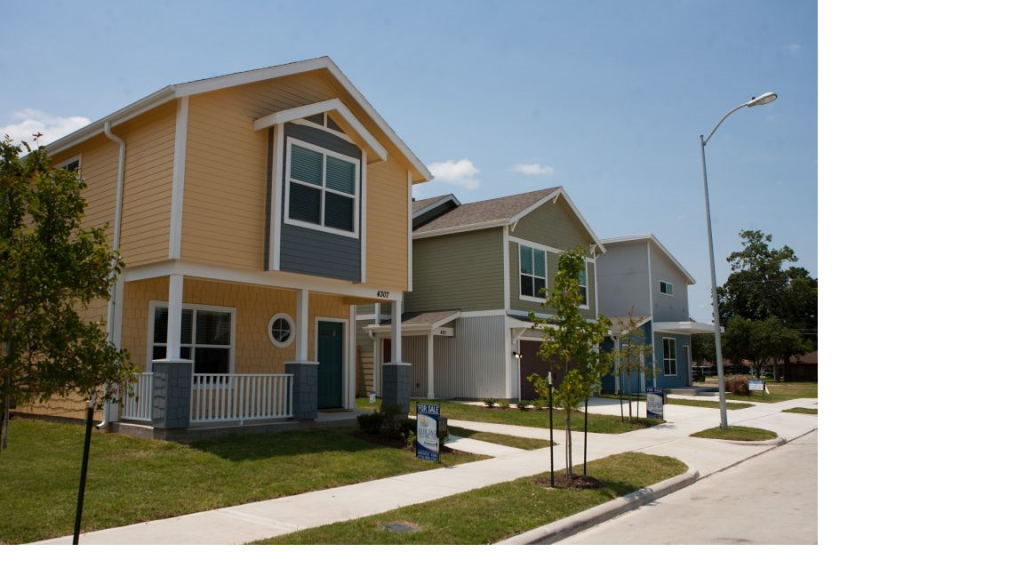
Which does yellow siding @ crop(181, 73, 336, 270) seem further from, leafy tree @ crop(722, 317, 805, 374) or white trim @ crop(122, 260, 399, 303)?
leafy tree @ crop(722, 317, 805, 374)

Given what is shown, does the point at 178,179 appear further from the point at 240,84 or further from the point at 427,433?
the point at 427,433

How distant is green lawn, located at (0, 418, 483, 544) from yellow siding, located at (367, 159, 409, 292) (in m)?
3.76

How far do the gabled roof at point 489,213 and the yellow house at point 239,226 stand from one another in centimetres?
714

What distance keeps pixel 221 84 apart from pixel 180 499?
7.38 meters

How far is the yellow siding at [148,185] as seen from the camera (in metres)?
12.1

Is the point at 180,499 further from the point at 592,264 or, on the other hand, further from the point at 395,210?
the point at 592,264

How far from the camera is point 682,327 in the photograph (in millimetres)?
32531

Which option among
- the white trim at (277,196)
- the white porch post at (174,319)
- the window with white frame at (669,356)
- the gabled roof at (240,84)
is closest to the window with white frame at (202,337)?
the white porch post at (174,319)

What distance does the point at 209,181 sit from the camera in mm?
12438

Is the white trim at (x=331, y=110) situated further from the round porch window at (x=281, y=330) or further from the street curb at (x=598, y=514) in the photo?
the street curb at (x=598, y=514)

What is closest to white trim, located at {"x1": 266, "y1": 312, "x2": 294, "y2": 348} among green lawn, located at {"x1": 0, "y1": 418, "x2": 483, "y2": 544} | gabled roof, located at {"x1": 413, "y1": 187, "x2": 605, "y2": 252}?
green lawn, located at {"x1": 0, "y1": 418, "x2": 483, "y2": 544}

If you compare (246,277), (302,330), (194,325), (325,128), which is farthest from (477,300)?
(246,277)
